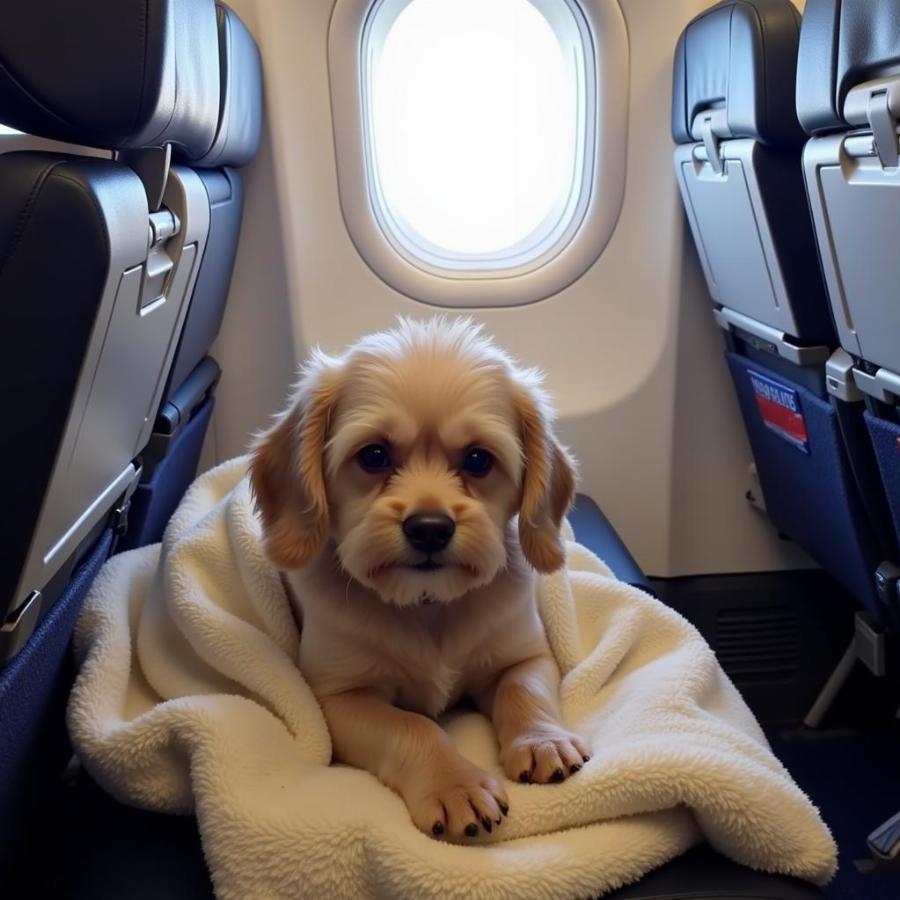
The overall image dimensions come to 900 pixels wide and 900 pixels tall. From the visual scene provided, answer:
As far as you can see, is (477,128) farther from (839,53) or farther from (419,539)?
(419,539)

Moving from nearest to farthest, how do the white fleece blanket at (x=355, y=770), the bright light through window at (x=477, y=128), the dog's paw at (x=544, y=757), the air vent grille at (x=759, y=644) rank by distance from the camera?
the white fleece blanket at (x=355, y=770), the dog's paw at (x=544, y=757), the bright light through window at (x=477, y=128), the air vent grille at (x=759, y=644)

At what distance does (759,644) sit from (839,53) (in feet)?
5.33

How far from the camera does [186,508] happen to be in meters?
1.93

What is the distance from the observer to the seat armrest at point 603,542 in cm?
205

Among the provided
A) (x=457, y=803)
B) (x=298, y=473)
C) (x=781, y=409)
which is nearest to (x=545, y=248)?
(x=781, y=409)

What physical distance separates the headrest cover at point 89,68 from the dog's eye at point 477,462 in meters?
0.59

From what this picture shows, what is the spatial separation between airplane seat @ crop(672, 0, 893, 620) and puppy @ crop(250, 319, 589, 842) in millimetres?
671

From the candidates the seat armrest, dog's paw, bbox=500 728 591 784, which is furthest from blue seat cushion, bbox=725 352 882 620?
dog's paw, bbox=500 728 591 784

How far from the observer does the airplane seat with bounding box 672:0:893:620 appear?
73.9 inches

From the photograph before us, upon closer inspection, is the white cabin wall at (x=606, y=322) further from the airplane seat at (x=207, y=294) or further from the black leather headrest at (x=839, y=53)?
the black leather headrest at (x=839, y=53)

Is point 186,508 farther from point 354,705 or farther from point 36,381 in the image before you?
point 36,381

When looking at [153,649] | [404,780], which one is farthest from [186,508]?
[404,780]

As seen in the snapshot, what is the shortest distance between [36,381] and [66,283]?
105mm

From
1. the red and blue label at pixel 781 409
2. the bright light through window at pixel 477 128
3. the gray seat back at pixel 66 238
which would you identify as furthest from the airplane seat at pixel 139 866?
the bright light through window at pixel 477 128
